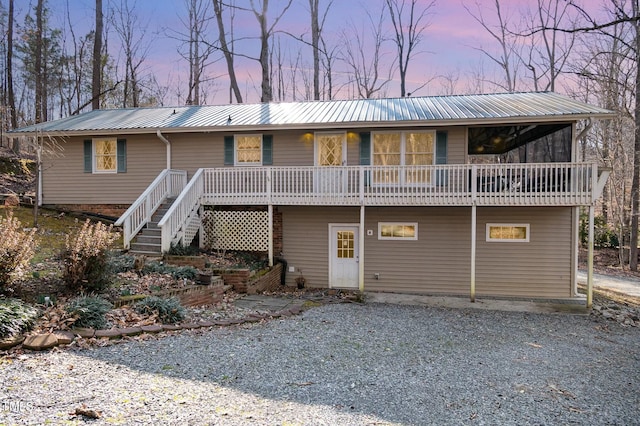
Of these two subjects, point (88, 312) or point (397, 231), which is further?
point (397, 231)

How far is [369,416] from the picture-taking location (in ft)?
12.5

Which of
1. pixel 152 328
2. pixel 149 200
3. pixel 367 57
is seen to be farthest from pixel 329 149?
pixel 367 57

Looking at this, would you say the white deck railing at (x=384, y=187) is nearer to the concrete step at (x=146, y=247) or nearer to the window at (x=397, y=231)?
the concrete step at (x=146, y=247)

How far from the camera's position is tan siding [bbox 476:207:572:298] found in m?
11.1

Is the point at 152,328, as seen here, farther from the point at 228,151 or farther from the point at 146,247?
the point at 228,151

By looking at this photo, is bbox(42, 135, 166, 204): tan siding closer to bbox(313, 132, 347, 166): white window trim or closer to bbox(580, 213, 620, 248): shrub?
bbox(313, 132, 347, 166): white window trim

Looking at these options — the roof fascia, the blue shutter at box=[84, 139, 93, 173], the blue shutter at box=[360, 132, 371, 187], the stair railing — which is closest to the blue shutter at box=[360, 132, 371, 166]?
the blue shutter at box=[360, 132, 371, 187]

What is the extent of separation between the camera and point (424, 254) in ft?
38.3

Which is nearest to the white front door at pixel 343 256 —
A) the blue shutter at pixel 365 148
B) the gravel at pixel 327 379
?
the blue shutter at pixel 365 148

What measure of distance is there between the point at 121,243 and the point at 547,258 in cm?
1253

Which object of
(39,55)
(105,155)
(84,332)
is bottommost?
(84,332)

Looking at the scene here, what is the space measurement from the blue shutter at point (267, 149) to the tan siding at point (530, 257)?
6703 millimetres

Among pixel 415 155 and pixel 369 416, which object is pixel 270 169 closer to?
pixel 415 155

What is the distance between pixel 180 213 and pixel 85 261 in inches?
167
